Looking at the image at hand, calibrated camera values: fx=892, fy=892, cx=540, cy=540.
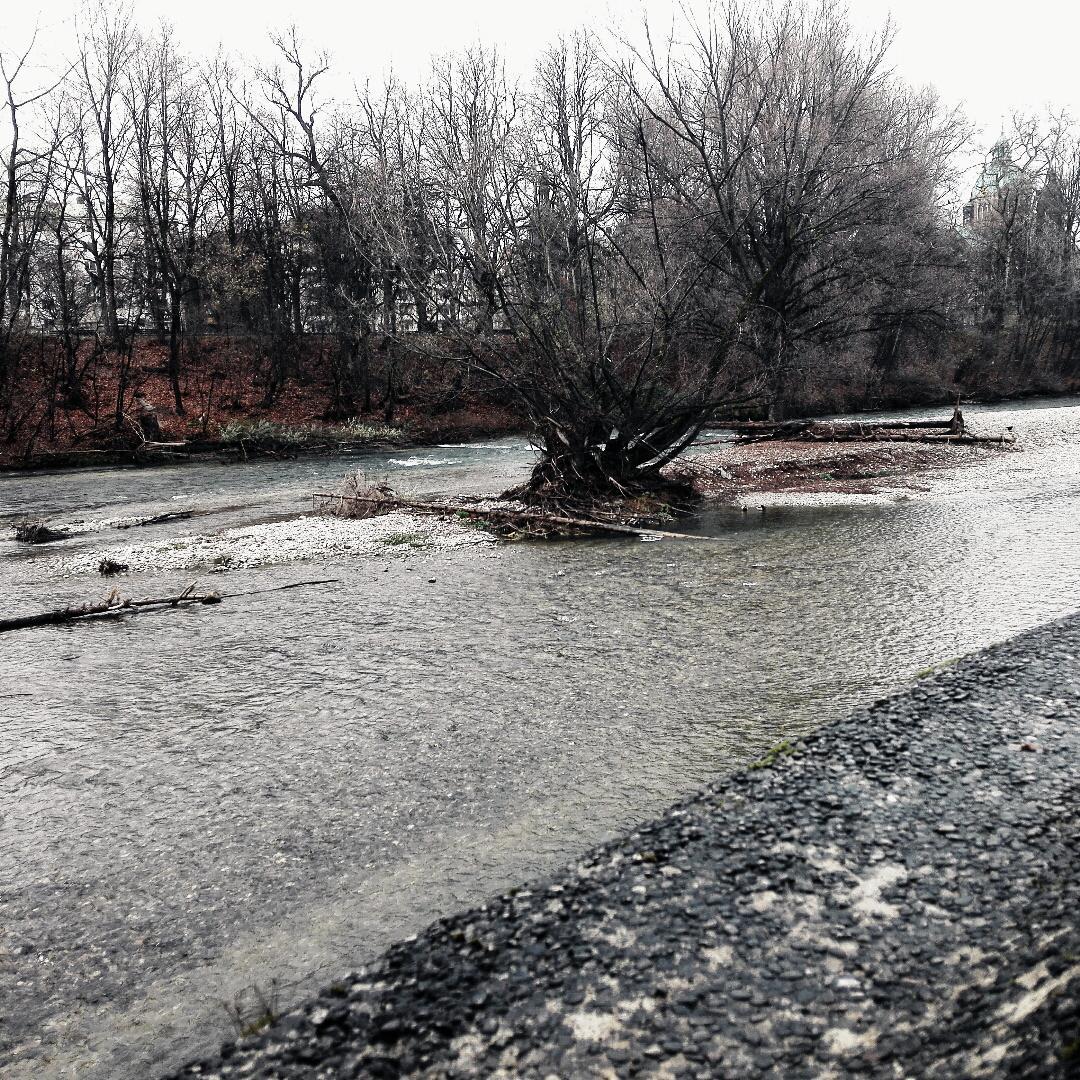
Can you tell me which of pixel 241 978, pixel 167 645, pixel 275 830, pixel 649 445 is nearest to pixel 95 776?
pixel 275 830

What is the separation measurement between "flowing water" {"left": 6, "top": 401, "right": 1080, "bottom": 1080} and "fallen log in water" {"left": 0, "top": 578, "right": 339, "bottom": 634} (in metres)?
0.31

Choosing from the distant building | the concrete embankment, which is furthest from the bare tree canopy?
the concrete embankment

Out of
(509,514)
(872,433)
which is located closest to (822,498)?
(509,514)

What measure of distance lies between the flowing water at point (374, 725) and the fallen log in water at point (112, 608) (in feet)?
1.01

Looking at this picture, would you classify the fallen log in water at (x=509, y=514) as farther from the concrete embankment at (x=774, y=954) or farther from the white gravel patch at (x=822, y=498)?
the concrete embankment at (x=774, y=954)

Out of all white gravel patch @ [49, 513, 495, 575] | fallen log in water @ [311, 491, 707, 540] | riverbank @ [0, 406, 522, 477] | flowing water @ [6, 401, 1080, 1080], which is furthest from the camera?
riverbank @ [0, 406, 522, 477]

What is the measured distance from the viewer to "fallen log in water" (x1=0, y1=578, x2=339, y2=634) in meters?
8.03

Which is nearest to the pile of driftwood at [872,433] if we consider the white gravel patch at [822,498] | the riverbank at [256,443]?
the white gravel patch at [822,498]

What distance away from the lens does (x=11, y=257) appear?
94.4 ft

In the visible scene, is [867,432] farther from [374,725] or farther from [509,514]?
[374,725]

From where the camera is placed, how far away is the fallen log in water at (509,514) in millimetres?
11289

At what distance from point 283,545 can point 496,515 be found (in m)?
2.87

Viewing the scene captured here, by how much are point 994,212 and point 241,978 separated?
2173 inches

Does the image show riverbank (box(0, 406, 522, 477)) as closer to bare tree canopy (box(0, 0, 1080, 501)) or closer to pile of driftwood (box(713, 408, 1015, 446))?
bare tree canopy (box(0, 0, 1080, 501))
